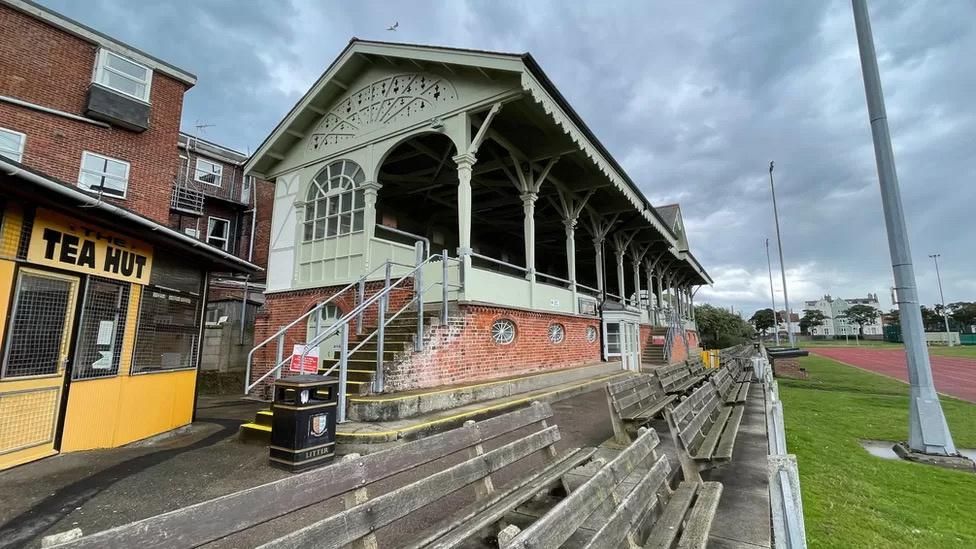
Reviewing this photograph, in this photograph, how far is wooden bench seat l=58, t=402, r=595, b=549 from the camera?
142 cm

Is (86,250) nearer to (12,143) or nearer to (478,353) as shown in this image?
(478,353)

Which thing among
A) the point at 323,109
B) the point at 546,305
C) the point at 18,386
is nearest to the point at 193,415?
the point at 18,386

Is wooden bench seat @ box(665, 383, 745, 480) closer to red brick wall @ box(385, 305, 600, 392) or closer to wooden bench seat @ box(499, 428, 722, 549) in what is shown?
wooden bench seat @ box(499, 428, 722, 549)

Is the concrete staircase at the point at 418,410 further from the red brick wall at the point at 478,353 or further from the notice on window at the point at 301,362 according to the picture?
the notice on window at the point at 301,362

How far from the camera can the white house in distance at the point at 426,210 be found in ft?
28.5

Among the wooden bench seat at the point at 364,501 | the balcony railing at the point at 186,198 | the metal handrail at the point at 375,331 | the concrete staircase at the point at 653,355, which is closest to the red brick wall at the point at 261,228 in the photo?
the balcony railing at the point at 186,198

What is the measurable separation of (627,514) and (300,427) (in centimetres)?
407

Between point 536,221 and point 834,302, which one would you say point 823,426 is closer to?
point 536,221

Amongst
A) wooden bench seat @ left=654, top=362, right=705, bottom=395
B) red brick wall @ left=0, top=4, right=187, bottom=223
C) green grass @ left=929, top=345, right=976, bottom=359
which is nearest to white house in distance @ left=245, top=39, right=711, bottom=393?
wooden bench seat @ left=654, top=362, right=705, bottom=395

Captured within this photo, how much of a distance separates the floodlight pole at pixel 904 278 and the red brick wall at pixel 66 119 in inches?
726

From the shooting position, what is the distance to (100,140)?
45.4 feet

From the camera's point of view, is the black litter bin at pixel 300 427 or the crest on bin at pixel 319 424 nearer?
the black litter bin at pixel 300 427

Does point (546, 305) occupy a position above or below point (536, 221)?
below

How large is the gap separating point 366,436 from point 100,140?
48.6 ft
